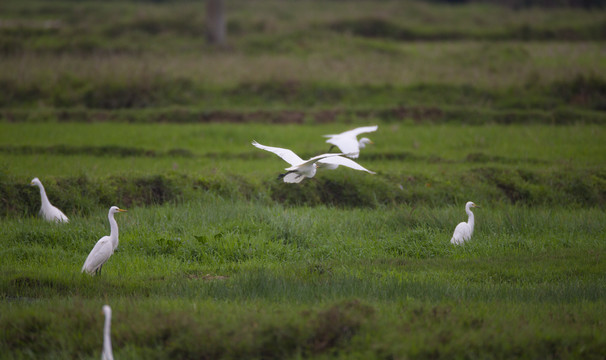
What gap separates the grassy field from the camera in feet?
16.7

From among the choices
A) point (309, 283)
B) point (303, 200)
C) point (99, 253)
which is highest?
point (99, 253)

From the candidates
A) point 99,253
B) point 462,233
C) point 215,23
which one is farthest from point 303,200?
point 215,23

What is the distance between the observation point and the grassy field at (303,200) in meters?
5.10

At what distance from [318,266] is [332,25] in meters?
21.8

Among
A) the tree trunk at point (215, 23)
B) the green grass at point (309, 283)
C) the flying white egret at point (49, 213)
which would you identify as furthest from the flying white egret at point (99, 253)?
the tree trunk at point (215, 23)

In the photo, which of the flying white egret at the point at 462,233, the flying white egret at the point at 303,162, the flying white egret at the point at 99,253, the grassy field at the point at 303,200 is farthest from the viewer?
the flying white egret at the point at 462,233

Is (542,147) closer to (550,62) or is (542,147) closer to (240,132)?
(240,132)

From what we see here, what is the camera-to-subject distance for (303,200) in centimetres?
1046

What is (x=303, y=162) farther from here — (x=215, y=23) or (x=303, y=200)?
(x=215, y=23)

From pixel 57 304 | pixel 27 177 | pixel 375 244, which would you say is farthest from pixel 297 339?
pixel 27 177

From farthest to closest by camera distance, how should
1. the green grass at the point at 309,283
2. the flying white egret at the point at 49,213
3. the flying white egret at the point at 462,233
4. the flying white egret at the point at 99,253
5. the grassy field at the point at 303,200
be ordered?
the flying white egret at the point at 49,213 → the flying white egret at the point at 462,233 → the flying white egret at the point at 99,253 → the grassy field at the point at 303,200 → the green grass at the point at 309,283

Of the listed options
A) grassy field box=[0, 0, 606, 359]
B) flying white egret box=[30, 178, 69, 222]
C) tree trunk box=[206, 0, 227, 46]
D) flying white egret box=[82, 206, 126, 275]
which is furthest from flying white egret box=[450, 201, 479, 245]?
tree trunk box=[206, 0, 227, 46]

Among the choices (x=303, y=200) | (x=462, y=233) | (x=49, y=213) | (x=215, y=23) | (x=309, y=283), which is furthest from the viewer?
(x=215, y=23)

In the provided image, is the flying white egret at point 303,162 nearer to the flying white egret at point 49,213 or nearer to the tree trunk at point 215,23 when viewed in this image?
the flying white egret at point 49,213
